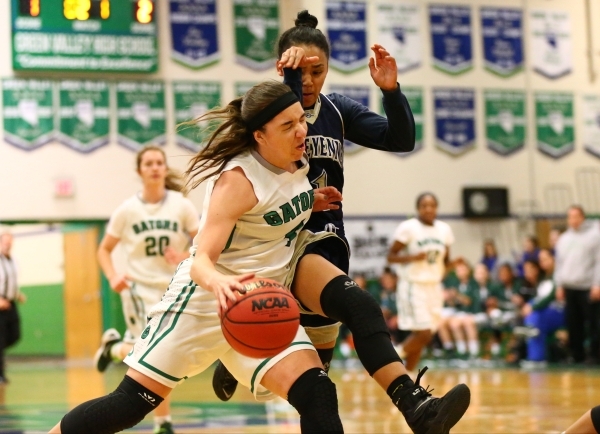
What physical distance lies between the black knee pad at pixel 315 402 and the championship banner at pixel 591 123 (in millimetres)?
15706

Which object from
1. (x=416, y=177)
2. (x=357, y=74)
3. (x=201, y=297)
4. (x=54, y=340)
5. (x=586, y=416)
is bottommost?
(x=54, y=340)

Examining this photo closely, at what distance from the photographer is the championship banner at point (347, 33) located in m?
16.5

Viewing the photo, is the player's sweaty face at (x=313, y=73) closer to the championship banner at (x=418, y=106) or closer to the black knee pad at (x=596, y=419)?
the black knee pad at (x=596, y=419)

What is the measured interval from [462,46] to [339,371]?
7.36 metres

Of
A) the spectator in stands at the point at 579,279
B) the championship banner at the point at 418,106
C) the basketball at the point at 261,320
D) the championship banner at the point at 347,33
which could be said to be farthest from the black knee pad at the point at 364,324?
the championship banner at the point at 418,106

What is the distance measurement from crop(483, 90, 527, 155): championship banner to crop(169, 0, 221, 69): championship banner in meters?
5.19

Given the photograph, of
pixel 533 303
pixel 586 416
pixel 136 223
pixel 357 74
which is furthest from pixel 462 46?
pixel 586 416

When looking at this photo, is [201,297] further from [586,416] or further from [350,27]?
[350,27]

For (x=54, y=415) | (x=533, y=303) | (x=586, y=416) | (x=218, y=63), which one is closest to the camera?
(x=586, y=416)

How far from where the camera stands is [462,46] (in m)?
17.3

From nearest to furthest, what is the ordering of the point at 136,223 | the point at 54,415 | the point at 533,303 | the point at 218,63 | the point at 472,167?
the point at 136,223, the point at 54,415, the point at 533,303, the point at 218,63, the point at 472,167

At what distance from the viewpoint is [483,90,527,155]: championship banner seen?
1738cm

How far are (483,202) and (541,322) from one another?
15.9ft

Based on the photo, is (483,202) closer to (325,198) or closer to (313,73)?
(313,73)
